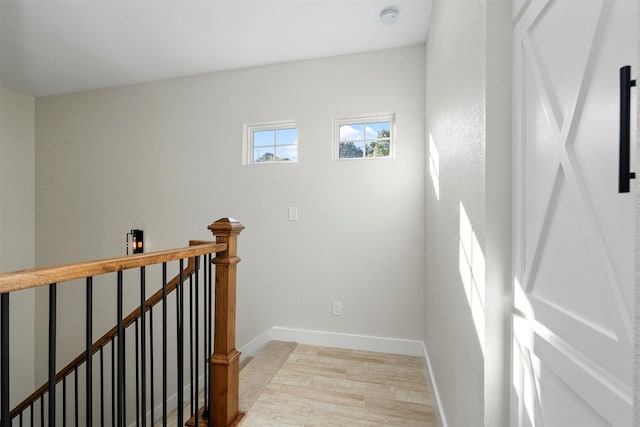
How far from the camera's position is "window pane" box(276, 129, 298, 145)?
299cm

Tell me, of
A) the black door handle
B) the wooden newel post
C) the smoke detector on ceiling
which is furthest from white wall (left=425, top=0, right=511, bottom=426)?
the wooden newel post

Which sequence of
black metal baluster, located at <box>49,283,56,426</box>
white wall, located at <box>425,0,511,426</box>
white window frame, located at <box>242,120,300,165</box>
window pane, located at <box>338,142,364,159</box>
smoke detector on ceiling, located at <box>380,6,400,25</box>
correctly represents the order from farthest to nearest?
1. white window frame, located at <box>242,120,300,165</box>
2. window pane, located at <box>338,142,364,159</box>
3. smoke detector on ceiling, located at <box>380,6,400,25</box>
4. white wall, located at <box>425,0,511,426</box>
5. black metal baluster, located at <box>49,283,56,426</box>

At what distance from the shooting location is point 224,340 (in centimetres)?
154

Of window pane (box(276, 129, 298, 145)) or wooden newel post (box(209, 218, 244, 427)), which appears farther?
window pane (box(276, 129, 298, 145))

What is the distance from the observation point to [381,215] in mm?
2656

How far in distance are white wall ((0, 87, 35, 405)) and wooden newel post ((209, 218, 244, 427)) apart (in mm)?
3783

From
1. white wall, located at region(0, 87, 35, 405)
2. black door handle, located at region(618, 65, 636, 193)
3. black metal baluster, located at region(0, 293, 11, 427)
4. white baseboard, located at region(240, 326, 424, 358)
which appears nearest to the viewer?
black door handle, located at region(618, 65, 636, 193)

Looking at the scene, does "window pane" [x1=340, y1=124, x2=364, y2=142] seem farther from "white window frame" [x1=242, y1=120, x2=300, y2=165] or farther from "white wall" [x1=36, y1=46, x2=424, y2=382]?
"white window frame" [x1=242, y1=120, x2=300, y2=165]

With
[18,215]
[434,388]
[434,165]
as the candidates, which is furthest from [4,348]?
[18,215]

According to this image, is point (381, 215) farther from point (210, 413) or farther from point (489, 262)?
point (210, 413)

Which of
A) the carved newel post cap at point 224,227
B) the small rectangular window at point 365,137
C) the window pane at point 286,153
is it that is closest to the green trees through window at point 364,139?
the small rectangular window at point 365,137

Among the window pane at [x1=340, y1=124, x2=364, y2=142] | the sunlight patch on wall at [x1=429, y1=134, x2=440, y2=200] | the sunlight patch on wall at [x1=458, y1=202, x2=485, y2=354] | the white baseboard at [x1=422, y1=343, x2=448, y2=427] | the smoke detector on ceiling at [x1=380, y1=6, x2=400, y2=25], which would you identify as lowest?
the white baseboard at [x1=422, y1=343, x2=448, y2=427]

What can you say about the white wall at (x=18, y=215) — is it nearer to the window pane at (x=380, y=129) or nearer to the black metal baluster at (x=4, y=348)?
the black metal baluster at (x=4, y=348)

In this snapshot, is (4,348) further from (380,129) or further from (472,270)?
(380,129)
